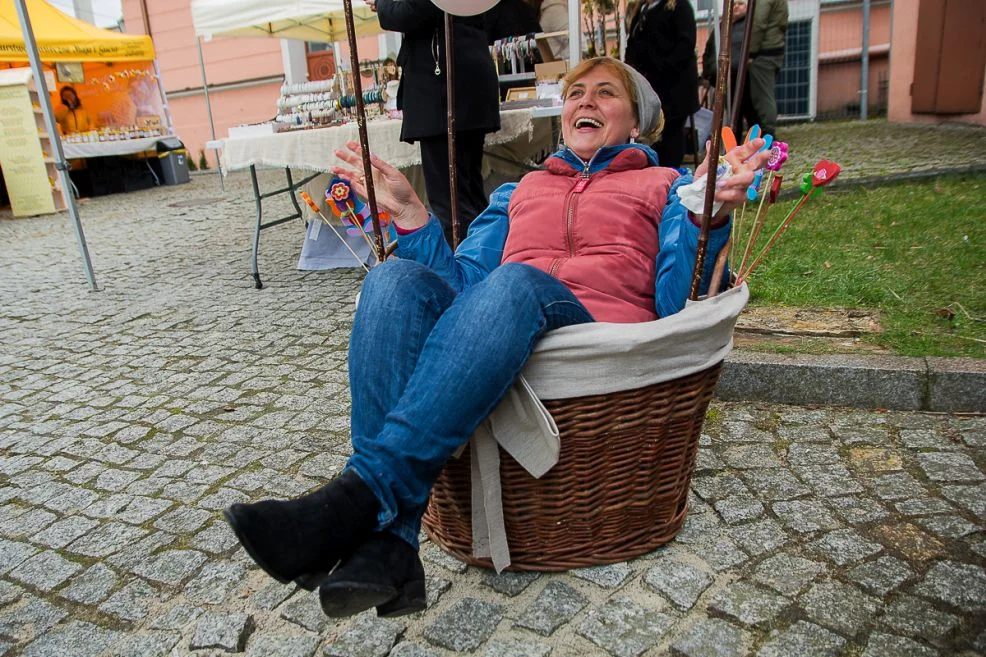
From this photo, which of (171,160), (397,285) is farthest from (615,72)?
(171,160)

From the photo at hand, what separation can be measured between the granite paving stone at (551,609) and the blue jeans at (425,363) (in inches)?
13.6

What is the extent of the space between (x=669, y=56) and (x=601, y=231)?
350 centimetres

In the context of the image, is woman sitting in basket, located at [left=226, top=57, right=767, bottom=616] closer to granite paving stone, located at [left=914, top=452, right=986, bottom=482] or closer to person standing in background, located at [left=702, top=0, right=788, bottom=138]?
granite paving stone, located at [left=914, top=452, right=986, bottom=482]

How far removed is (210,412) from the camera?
3.07m

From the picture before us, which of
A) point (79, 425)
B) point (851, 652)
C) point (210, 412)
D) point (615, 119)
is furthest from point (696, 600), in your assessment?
point (79, 425)

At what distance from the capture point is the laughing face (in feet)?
7.45

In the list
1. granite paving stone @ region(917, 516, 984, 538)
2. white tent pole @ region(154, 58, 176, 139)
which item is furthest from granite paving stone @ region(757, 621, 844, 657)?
white tent pole @ region(154, 58, 176, 139)

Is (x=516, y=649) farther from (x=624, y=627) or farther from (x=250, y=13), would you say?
(x=250, y=13)

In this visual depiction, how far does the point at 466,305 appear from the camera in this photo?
1688mm

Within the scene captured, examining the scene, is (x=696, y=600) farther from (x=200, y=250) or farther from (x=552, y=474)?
(x=200, y=250)

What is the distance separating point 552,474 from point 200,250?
560 cm

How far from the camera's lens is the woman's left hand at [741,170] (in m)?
1.61

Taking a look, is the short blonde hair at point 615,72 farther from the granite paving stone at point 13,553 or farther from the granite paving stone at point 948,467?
the granite paving stone at point 13,553

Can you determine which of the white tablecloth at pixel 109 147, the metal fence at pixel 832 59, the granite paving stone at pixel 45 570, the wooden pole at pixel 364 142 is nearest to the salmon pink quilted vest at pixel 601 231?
the wooden pole at pixel 364 142
